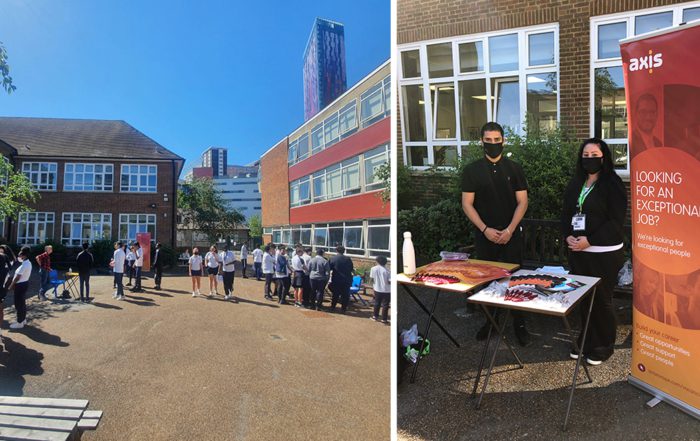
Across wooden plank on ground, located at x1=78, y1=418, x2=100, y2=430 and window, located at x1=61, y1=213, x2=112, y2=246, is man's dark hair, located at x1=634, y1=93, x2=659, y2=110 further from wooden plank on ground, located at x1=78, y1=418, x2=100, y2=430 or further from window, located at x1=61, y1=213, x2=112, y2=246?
wooden plank on ground, located at x1=78, y1=418, x2=100, y2=430

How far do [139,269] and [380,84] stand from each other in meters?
0.87

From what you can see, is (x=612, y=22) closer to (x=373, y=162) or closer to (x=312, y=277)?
(x=373, y=162)

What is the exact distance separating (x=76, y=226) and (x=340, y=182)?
0.74 metres

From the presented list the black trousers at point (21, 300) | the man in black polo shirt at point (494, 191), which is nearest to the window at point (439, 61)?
the man in black polo shirt at point (494, 191)

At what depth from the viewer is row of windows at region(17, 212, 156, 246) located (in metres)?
1.12

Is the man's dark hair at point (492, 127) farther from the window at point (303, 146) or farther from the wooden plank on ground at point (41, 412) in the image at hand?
the wooden plank on ground at point (41, 412)

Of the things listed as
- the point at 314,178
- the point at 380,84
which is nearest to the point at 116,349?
the point at 314,178

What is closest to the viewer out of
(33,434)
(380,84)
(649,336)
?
(33,434)

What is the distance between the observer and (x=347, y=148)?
3.59 feet

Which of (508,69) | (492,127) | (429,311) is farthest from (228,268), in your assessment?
(508,69)

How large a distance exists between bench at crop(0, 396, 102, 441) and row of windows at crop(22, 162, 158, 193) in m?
0.57

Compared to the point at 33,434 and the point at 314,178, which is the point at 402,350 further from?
the point at 33,434

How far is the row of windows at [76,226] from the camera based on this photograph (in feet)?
3.68

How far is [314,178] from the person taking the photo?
1.11 m
